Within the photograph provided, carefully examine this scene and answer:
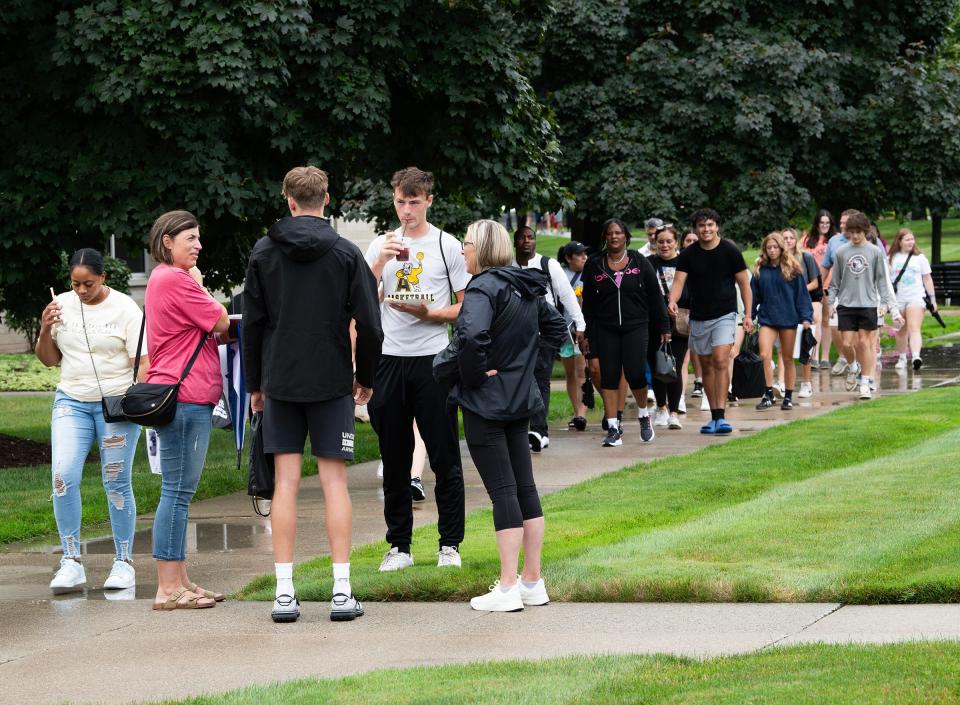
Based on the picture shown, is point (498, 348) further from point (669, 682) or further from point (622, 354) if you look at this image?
point (622, 354)

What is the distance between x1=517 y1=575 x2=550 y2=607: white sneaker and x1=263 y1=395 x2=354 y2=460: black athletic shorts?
996 mm

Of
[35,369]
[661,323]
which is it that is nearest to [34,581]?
[661,323]

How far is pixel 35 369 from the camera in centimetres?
2733

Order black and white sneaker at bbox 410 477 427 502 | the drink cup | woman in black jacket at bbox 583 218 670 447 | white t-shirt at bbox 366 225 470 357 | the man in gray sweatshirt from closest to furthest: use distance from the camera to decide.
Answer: the drink cup, white t-shirt at bbox 366 225 470 357, black and white sneaker at bbox 410 477 427 502, woman in black jacket at bbox 583 218 670 447, the man in gray sweatshirt

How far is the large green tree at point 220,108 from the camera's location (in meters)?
12.5

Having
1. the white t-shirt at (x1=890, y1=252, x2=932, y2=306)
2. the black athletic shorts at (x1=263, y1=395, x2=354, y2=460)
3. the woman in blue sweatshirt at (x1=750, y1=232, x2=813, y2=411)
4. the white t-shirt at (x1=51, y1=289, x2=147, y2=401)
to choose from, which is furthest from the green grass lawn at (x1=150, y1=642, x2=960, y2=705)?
the white t-shirt at (x1=890, y1=252, x2=932, y2=306)

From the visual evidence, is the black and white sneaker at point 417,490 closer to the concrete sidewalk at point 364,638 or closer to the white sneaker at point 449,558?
the white sneaker at point 449,558

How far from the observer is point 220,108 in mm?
12672

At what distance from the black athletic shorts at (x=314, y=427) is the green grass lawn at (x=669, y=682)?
A: 1395mm

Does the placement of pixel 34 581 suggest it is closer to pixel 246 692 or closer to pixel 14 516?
pixel 14 516

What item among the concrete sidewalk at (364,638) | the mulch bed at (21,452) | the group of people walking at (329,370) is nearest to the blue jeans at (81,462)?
the group of people walking at (329,370)

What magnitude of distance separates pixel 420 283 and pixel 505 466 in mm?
1328

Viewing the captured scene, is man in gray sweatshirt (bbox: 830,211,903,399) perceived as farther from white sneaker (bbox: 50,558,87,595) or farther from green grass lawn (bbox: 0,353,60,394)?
green grass lawn (bbox: 0,353,60,394)

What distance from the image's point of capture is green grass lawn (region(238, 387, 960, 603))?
663 centimetres
